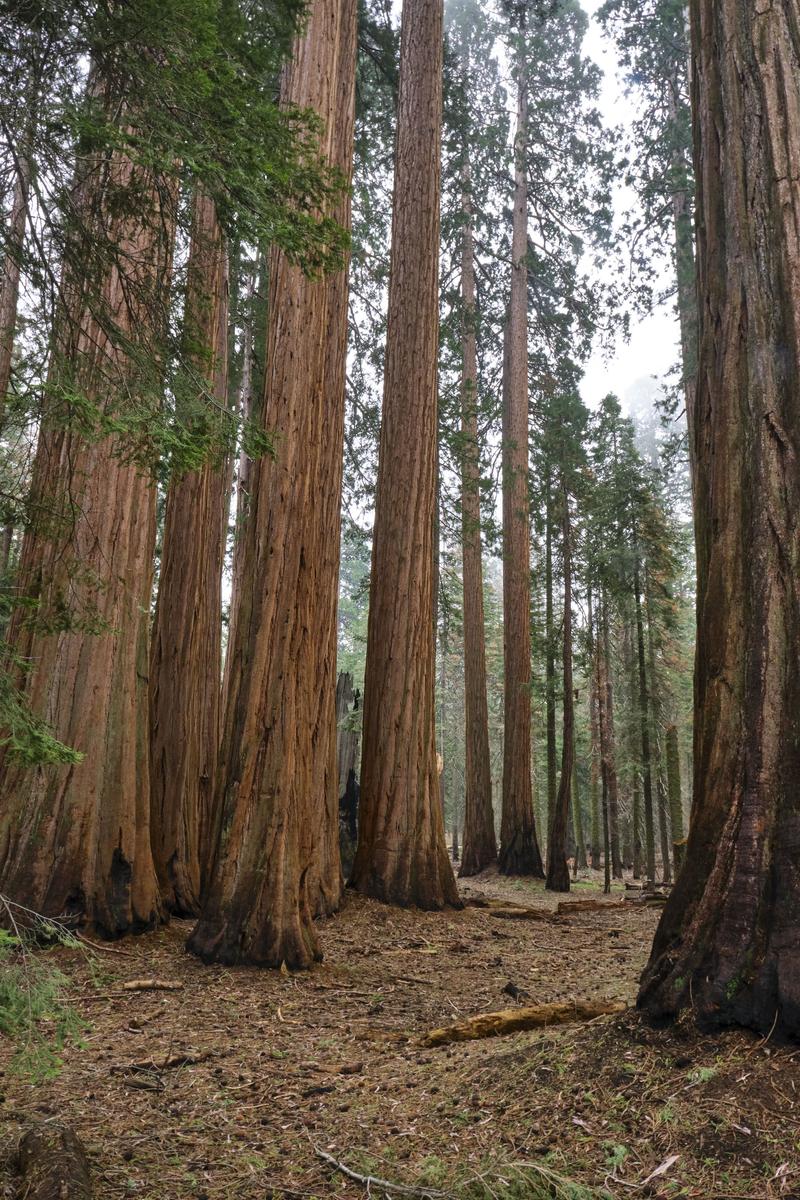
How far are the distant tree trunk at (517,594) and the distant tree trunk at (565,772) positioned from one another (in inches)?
47.7

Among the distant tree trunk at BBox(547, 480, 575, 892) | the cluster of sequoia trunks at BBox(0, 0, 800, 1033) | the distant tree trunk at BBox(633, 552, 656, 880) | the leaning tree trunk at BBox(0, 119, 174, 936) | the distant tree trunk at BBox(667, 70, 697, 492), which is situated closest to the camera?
the cluster of sequoia trunks at BBox(0, 0, 800, 1033)

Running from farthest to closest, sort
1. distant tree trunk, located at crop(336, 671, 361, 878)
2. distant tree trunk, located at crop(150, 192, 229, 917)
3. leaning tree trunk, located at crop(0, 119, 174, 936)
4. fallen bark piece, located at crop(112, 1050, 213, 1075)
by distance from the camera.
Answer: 1. distant tree trunk, located at crop(336, 671, 361, 878)
2. distant tree trunk, located at crop(150, 192, 229, 917)
3. leaning tree trunk, located at crop(0, 119, 174, 936)
4. fallen bark piece, located at crop(112, 1050, 213, 1075)

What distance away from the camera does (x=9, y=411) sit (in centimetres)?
347

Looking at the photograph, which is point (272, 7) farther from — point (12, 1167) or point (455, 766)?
point (455, 766)

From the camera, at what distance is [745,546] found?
11.2ft

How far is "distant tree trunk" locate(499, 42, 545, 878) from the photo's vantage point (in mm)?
15953

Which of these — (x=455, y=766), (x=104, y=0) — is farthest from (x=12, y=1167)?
(x=455, y=766)

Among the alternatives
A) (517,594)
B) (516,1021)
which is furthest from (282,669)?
(517,594)

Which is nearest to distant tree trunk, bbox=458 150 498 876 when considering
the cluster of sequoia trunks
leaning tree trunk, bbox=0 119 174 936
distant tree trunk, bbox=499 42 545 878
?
distant tree trunk, bbox=499 42 545 878

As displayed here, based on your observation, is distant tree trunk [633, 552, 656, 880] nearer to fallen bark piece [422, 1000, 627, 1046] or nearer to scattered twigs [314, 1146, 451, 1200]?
fallen bark piece [422, 1000, 627, 1046]

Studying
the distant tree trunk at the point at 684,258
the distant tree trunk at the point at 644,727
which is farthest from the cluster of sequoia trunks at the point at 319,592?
the distant tree trunk at the point at 684,258

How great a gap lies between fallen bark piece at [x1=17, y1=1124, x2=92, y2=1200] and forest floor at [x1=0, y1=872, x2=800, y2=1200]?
74 mm

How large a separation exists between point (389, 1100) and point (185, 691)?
224 inches

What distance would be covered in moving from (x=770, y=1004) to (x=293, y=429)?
5028mm
